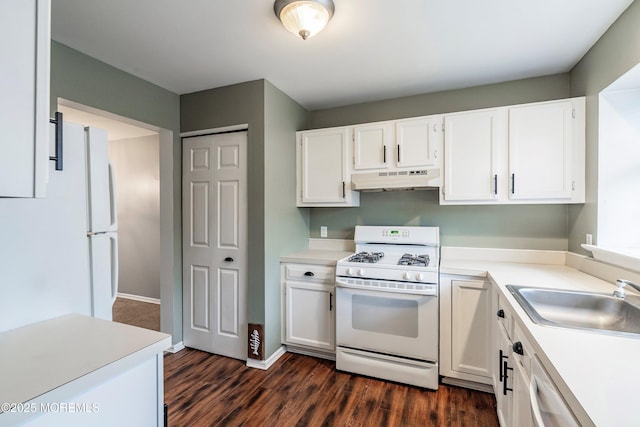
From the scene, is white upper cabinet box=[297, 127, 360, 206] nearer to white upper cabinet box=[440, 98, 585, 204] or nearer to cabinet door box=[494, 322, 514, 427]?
white upper cabinet box=[440, 98, 585, 204]

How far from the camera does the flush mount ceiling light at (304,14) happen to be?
149 cm

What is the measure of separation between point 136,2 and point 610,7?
8.42ft

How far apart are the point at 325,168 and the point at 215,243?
125 centimetres

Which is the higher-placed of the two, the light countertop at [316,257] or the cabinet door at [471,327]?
the light countertop at [316,257]

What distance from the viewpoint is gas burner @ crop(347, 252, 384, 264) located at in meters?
2.40

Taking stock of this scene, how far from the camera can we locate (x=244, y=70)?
2309mm

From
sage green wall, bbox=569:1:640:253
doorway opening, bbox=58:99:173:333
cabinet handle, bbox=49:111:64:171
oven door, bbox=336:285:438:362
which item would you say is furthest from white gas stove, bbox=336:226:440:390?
doorway opening, bbox=58:99:173:333

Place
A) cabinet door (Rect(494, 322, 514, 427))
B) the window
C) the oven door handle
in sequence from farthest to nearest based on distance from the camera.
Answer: the oven door handle < the window < cabinet door (Rect(494, 322, 514, 427))

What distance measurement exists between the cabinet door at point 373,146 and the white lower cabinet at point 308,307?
3.33 ft

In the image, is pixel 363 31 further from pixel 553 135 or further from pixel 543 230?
pixel 543 230

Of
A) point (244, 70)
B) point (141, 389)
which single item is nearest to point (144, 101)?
point (244, 70)

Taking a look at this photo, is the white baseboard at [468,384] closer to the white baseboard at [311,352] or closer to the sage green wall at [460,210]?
the white baseboard at [311,352]

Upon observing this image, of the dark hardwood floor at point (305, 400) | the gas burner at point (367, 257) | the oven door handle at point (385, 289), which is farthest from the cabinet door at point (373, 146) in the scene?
the dark hardwood floor at point (305, 400)

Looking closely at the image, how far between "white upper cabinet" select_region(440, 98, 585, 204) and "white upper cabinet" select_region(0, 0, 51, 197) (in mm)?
2408
